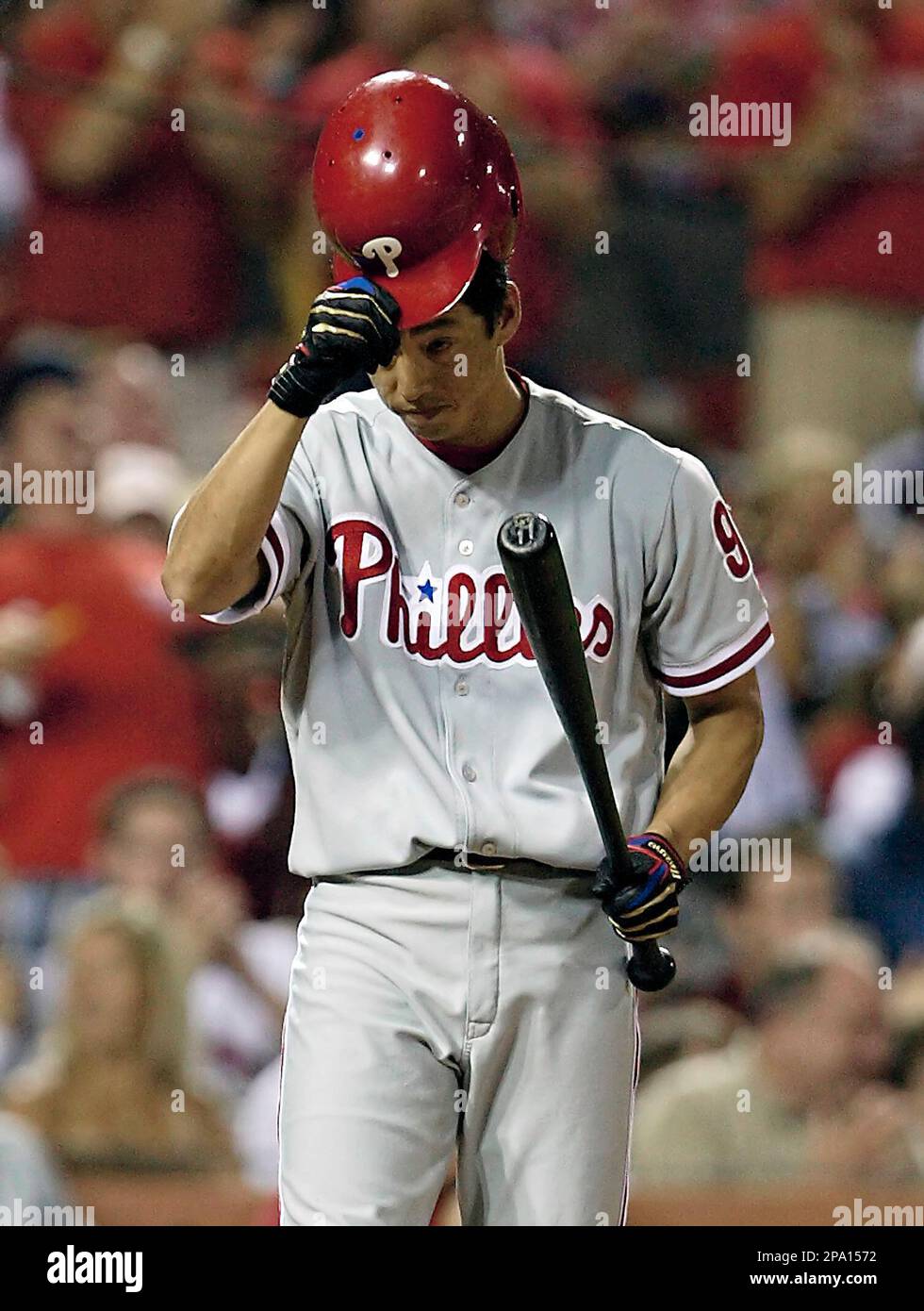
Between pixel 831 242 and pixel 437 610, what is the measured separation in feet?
10.3

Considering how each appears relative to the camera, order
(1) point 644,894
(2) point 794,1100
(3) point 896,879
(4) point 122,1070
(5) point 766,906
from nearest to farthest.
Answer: (1) point 644,894 → (4) point 122,1070 → (2) point 794,1100 → (5) point 766,906 → (3) point 896,879

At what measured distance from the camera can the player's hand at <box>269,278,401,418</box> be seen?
171 cm

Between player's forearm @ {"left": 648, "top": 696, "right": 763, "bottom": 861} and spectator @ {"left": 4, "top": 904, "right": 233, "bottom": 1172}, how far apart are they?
1.64m

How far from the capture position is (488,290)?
1850 mm

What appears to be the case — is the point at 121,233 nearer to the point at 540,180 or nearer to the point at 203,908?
→ the point at 540,180

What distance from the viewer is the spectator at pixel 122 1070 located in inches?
134

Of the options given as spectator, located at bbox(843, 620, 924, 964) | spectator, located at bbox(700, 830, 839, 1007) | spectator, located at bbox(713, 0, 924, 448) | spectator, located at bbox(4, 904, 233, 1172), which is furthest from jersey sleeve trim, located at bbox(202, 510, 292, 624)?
spectator, located at bbox(713, 0, 924, 448)

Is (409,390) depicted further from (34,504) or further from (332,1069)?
(34,504)

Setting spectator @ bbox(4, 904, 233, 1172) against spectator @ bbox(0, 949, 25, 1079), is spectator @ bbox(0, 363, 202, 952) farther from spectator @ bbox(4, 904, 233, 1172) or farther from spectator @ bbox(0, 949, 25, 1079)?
spectator @ bbox(4, 904, 233, 1172)

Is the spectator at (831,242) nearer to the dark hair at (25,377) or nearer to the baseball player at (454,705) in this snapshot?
the dark hair at (25,377)

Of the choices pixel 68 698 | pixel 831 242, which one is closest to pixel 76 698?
pixel 68 698

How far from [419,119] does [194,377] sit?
2598 mm

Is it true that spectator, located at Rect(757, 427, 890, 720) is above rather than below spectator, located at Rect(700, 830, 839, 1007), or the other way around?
above
